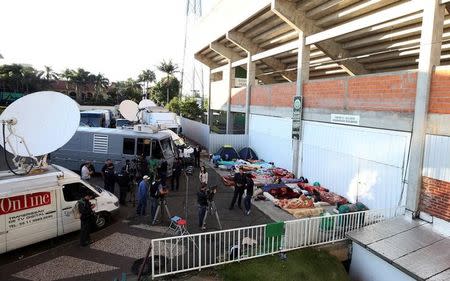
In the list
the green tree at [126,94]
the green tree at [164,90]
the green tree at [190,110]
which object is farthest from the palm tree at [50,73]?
the green tree at [190,110]

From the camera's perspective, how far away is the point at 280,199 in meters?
14.0

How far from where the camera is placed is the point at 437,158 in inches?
379

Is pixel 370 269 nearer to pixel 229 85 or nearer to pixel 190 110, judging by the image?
pixel 229 85

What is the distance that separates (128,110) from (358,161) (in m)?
14.2

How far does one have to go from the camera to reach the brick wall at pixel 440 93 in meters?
9.41

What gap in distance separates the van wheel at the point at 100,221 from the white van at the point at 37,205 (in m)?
0.54

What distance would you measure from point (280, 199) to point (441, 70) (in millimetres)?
7534

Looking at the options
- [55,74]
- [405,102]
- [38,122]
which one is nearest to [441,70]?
[405,102]

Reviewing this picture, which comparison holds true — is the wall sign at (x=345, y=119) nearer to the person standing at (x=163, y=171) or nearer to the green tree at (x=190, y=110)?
the person standing at (x=163, y=171)

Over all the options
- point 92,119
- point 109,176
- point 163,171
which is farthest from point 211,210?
point 92,119

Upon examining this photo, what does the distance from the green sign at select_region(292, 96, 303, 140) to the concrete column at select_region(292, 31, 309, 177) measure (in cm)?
Answer: 17

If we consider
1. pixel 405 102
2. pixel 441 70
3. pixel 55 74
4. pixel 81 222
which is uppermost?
pixel 55 74

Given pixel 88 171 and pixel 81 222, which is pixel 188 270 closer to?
pixel 81 222

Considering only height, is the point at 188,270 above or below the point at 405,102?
below
